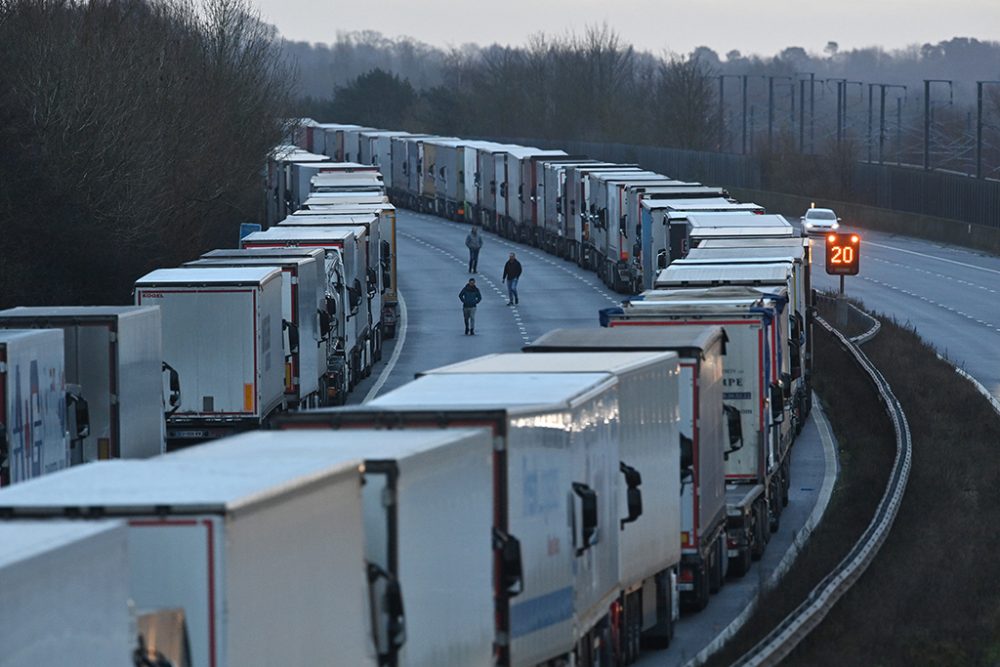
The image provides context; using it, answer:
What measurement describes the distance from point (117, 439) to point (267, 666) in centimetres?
1574

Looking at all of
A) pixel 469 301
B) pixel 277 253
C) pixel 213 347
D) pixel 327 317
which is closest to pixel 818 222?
pixel 469 301

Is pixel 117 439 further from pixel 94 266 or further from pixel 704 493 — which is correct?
pixel 94 266

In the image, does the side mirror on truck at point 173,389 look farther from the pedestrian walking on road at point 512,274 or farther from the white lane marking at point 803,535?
the pedestrian walking on road at point 512,274

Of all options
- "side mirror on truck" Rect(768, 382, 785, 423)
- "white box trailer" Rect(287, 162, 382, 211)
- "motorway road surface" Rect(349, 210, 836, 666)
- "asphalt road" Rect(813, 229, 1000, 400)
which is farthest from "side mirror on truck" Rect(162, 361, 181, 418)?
"white box trailer" Rect(287, 162, 382, 211)

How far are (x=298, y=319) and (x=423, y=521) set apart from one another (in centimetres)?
2233

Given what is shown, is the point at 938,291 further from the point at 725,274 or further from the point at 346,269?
the point at 725,274

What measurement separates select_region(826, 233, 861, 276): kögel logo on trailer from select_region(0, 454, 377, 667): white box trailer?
121 feet

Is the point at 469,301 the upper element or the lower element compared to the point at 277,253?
lower

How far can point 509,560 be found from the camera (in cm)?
1392

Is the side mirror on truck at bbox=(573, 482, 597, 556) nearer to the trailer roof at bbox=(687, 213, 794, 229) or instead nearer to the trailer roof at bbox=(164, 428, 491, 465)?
the trailer roof at bbox=(164, 428, 491, 465)

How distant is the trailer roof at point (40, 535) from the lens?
27.2 feet

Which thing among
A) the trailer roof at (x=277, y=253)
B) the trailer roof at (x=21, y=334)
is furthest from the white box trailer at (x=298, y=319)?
the trailer roof at (x=21, y=334)

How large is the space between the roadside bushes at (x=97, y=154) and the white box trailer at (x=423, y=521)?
101ft

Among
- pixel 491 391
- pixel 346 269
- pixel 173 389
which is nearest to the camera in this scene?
pixel 491 391
